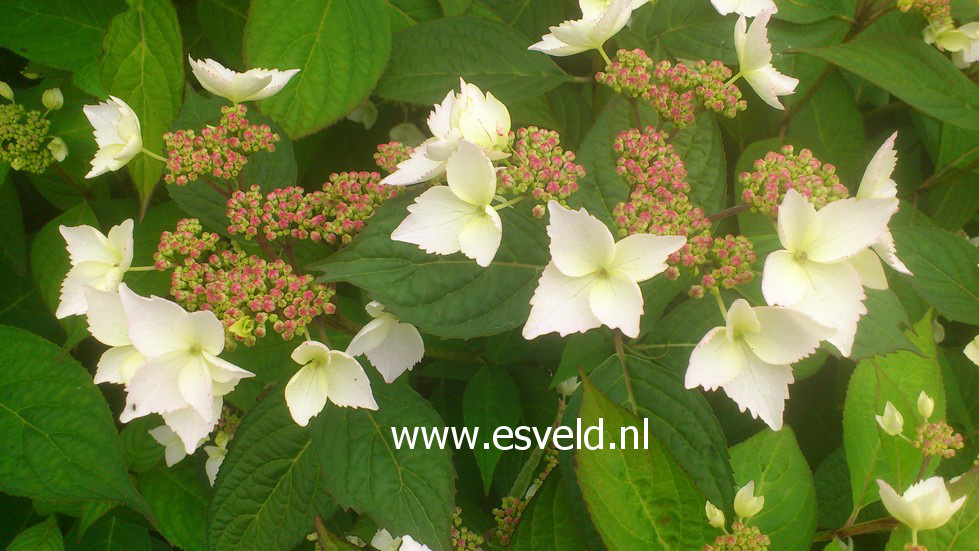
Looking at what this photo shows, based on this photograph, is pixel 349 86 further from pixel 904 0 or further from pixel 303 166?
pixel 904 0

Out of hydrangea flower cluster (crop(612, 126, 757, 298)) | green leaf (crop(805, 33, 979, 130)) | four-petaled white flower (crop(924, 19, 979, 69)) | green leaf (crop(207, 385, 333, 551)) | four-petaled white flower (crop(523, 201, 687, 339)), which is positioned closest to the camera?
four-petaled white flower (crop(523, 201, 687, 339))

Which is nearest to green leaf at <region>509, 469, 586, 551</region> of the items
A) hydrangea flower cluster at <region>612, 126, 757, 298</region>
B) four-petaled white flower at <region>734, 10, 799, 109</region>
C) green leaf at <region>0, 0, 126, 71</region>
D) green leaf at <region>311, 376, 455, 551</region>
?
green leaf at <region>311, 376, 455, 551</region>

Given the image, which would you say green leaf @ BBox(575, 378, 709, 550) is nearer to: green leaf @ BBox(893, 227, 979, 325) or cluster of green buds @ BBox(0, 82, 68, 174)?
green leaf @ BBox(893, 227, 979, 325)

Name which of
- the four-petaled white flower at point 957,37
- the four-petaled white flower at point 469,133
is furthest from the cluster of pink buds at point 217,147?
the four-petaled white flower at point 957,37

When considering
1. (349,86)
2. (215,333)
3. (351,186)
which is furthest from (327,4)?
(215,333)

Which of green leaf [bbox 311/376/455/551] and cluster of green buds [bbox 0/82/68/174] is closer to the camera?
green leaf [bbox 311/376/455/551]

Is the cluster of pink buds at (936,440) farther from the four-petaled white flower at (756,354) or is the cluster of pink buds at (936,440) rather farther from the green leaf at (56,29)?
the green leaf at (56,29)
